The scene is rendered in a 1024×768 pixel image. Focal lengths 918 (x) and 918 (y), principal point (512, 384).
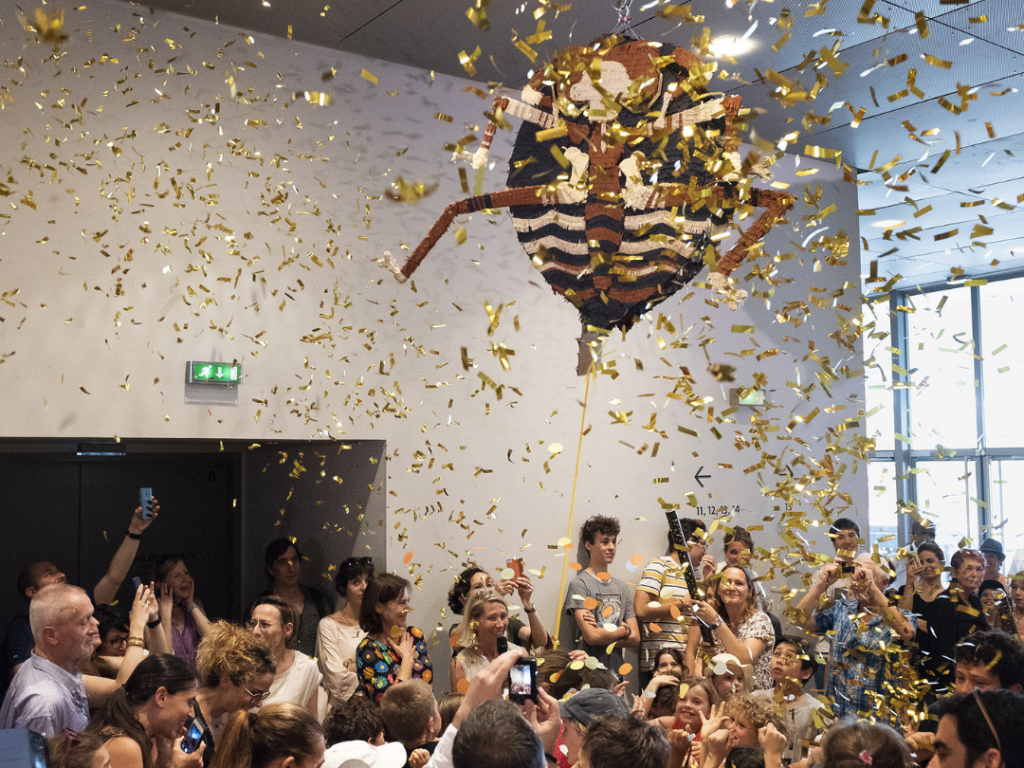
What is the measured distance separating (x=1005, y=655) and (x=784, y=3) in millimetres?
2814

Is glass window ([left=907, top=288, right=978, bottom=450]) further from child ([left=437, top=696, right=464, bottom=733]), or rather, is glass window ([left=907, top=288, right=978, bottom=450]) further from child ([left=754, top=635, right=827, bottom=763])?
child ([left=437, top=696, right=464, bottom=733])

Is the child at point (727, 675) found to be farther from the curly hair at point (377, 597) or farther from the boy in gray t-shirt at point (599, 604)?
the curly hair at point (377, 597)

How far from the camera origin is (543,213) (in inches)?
86.6

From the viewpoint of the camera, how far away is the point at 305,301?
14.4 feet

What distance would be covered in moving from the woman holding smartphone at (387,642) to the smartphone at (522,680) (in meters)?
1.46

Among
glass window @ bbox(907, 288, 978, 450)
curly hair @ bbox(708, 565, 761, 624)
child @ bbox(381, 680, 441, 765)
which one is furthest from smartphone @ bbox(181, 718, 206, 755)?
glass window @ bbox(907, 288, 978, 450)

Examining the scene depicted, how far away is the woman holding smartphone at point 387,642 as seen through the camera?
3797 mm

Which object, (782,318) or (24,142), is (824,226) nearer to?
(782,318)

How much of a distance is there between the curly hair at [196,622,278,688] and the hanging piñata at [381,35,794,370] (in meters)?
1.81

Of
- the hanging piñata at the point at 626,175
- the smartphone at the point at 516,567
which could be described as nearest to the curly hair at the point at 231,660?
the smartphone at the point at 516,567

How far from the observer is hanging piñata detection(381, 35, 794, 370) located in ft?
6.56

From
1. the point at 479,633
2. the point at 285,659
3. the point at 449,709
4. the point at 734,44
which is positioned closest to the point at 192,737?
the point at 449,709

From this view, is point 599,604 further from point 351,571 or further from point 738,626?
point 351,571

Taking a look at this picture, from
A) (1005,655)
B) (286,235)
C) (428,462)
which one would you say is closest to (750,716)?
(1005,655)
